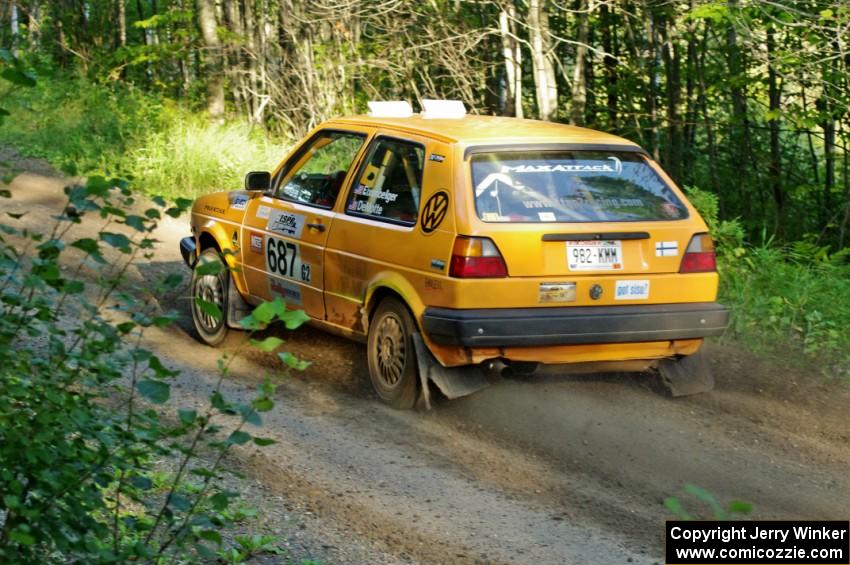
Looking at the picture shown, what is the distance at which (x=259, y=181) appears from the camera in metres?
8.48

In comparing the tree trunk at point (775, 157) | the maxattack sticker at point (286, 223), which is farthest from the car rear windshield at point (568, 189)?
the tree trunk at point (775, 157)

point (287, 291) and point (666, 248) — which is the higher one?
point (666, 248)

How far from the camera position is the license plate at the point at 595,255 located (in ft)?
22.1

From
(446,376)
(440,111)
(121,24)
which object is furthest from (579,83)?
(121,24)

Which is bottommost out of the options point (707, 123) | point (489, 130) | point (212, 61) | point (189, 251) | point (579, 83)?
point (189, 251)

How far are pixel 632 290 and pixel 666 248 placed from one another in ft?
1.16

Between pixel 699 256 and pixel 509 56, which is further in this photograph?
pixel 509 56

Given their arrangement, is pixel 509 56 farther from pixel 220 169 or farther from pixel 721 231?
pixel 721 231

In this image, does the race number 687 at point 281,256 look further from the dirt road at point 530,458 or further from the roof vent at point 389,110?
the roof vent at point 389,110

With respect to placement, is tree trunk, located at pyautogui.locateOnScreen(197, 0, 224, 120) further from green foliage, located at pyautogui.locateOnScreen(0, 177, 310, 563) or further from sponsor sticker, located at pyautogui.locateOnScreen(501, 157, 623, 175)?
green foliage, located at pyautogui.locateOnScreen(0, 177, 310, 563)

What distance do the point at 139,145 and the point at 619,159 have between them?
35.4ft

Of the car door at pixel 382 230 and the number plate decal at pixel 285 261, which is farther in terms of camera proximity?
the number plate decal at pixel 285 261

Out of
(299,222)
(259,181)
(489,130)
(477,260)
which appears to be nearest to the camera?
(477,260)

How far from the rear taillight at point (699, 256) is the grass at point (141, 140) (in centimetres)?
805
